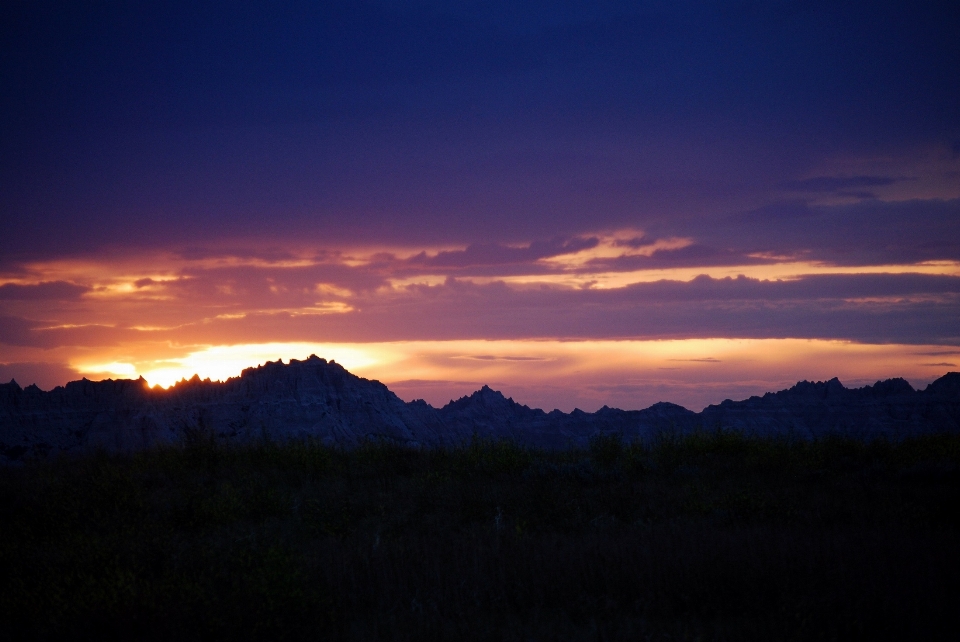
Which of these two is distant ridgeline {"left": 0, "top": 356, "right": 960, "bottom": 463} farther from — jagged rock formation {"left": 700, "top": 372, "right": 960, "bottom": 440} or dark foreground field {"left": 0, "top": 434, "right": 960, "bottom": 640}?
dark foreground field {"left": 0, "top": 434, "right": 960, "bottom": 640}

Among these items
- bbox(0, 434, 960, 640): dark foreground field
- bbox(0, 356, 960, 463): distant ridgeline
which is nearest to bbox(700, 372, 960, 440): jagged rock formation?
bbox(0, 356, 960, 463): distant ridgeline

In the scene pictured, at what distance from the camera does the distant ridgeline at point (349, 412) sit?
42000mm

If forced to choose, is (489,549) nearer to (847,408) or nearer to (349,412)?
(847,408)

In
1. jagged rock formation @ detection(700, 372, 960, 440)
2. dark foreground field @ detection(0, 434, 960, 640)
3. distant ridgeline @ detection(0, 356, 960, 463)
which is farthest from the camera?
distant ridgeline @ detection(0, 356, 960, 463)

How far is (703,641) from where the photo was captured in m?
6.20

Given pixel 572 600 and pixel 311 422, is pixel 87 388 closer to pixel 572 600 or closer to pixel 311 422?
pixel 311 422

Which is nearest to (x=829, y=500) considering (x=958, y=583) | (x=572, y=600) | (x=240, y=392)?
(x=958, y=583)

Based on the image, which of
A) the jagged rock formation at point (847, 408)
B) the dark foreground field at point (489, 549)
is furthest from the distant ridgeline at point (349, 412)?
the dark foreground field at point (489, 549)

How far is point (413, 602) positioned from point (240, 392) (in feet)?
199

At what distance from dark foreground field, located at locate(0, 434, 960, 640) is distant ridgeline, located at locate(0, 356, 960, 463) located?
23744mm

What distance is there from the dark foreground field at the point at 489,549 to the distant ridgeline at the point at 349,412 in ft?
77.9

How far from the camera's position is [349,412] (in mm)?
64812

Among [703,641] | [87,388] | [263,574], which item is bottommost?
[703,641]

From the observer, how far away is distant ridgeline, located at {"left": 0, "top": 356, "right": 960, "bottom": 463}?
138 feet
